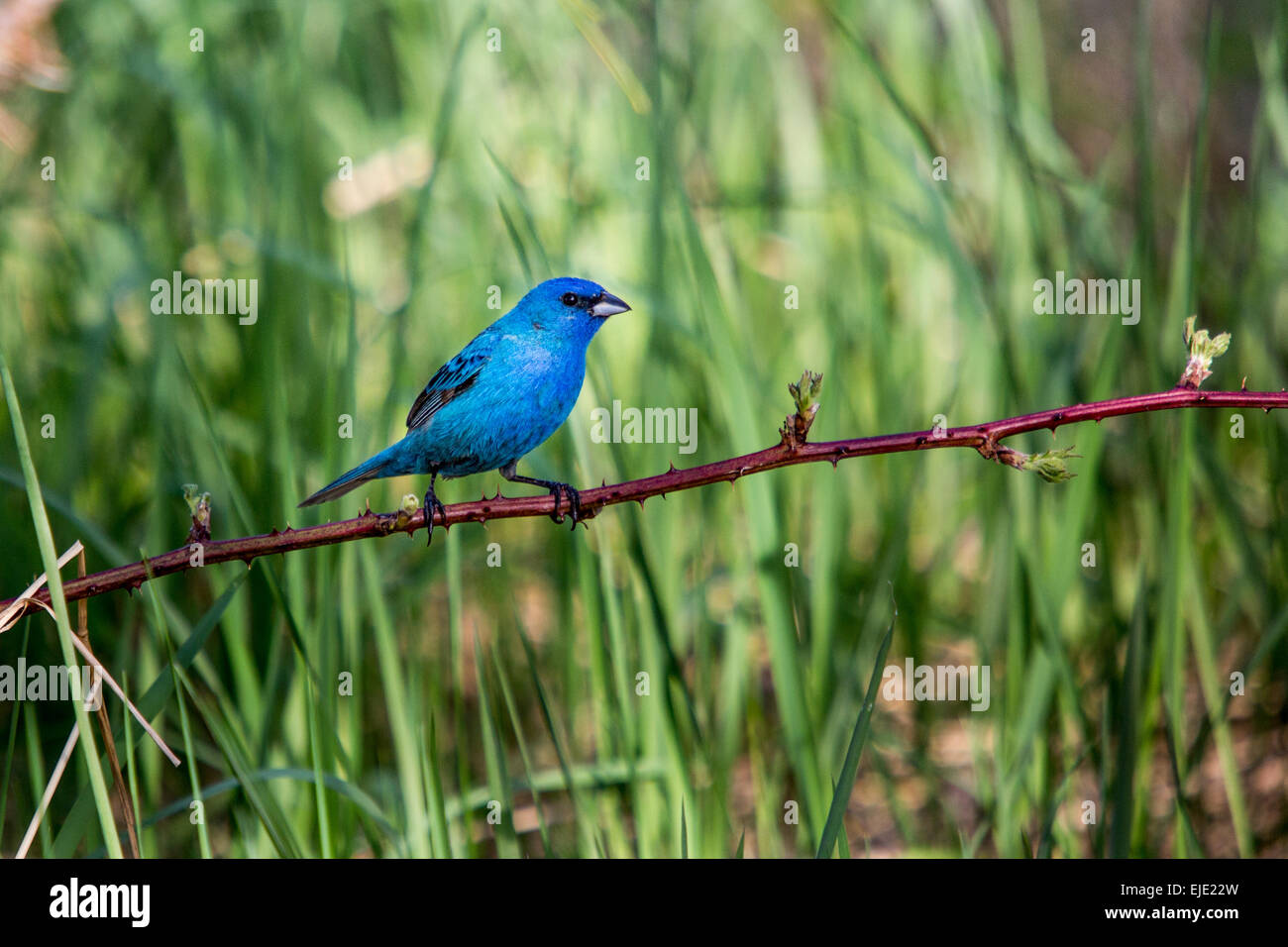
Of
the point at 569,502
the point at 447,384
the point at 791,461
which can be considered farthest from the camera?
the point at 447,384

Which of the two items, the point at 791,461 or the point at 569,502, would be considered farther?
the point at 569,502

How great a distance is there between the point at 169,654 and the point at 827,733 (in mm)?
1645

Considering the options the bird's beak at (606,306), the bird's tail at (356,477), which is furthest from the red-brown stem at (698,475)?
the bird's beak at (606,306)

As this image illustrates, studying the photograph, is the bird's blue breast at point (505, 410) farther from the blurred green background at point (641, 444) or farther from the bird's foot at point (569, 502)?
the bird's foot at point (569, 502)

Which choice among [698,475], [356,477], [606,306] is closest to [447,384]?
[356,477]

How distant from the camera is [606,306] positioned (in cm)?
250

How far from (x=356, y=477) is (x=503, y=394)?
0.38 meters

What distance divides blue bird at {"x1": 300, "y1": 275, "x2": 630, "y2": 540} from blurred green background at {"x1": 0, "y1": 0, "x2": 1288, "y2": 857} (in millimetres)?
112

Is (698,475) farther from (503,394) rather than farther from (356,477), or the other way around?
(356,477)

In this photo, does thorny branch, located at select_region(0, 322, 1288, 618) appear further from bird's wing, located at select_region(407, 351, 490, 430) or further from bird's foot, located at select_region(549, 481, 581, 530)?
bird's wing, located at select_region(407, 351, 490, 430)

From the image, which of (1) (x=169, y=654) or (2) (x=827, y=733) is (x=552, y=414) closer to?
(1) (x=169, y=654)
